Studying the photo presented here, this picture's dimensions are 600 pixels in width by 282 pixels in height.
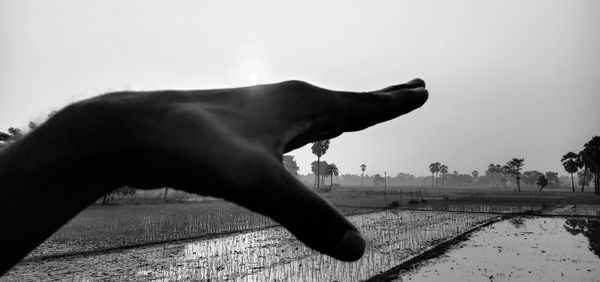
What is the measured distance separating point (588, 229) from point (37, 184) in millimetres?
22353

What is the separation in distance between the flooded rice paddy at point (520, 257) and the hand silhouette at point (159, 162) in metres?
9.31

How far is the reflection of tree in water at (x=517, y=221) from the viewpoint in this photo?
1881cm

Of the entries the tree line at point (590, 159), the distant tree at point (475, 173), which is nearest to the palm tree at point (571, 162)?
the tree line at point (590, 159)

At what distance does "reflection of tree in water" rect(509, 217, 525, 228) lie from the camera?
18812mm

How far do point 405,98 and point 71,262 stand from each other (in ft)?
40.6

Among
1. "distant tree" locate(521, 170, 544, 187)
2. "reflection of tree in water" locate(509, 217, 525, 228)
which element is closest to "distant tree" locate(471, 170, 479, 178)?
"distant tree" locate(521, 170, 544, 187)

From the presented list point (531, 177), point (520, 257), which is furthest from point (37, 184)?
point (531, 177)

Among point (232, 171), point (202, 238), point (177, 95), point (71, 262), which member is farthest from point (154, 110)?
point (202, 238)

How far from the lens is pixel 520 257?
11.6m

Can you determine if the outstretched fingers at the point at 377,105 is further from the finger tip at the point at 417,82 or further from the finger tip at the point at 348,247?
the finger tip at the point at 348,247

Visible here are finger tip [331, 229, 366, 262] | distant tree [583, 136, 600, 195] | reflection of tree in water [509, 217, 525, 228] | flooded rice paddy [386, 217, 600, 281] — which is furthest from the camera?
distant tree [583, 136, 600, 195]

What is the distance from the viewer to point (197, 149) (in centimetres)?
74

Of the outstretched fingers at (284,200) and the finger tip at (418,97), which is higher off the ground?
the finger tip at (418,97)

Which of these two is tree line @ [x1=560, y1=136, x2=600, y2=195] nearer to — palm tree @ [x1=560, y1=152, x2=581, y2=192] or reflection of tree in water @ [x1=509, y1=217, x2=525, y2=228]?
palm tree @ [x1=560, y1=152, x2=581, y2=192]
